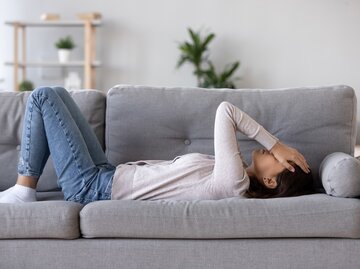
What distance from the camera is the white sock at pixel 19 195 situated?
206 cm

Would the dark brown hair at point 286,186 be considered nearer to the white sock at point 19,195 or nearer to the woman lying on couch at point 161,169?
the woman lying on couch at point 161,169

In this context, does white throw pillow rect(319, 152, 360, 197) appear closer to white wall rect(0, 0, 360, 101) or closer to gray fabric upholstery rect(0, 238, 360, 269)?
gray fabric upholstery rect(0, 238, 360, 269)

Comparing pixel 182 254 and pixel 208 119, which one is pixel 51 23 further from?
pixel 182 254

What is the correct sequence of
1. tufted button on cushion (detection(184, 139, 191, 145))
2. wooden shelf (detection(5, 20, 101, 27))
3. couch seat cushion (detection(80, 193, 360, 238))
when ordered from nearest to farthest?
couch seat cushion (detection(80, 193, 360, 238)) < tufted button on cushion (detection(184, 139, 191, 145)) < wooden shelf (detection(5, 20, 101, 27))

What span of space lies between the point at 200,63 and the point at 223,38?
372 millimetres

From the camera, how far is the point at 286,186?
202cm

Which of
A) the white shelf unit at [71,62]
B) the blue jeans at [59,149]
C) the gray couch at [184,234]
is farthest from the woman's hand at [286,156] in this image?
the white shelf unit at [71,62]

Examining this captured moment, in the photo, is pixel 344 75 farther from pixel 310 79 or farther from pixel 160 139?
pixel 160 139

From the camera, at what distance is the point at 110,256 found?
6.06 ft

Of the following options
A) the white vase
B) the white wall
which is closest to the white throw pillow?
the white wall

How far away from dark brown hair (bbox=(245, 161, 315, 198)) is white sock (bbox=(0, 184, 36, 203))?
0.81 meters

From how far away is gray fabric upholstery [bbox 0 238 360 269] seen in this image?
1.81m

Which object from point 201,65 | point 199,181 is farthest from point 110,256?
point 201,65

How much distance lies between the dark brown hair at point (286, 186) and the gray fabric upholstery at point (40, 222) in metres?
0.65
